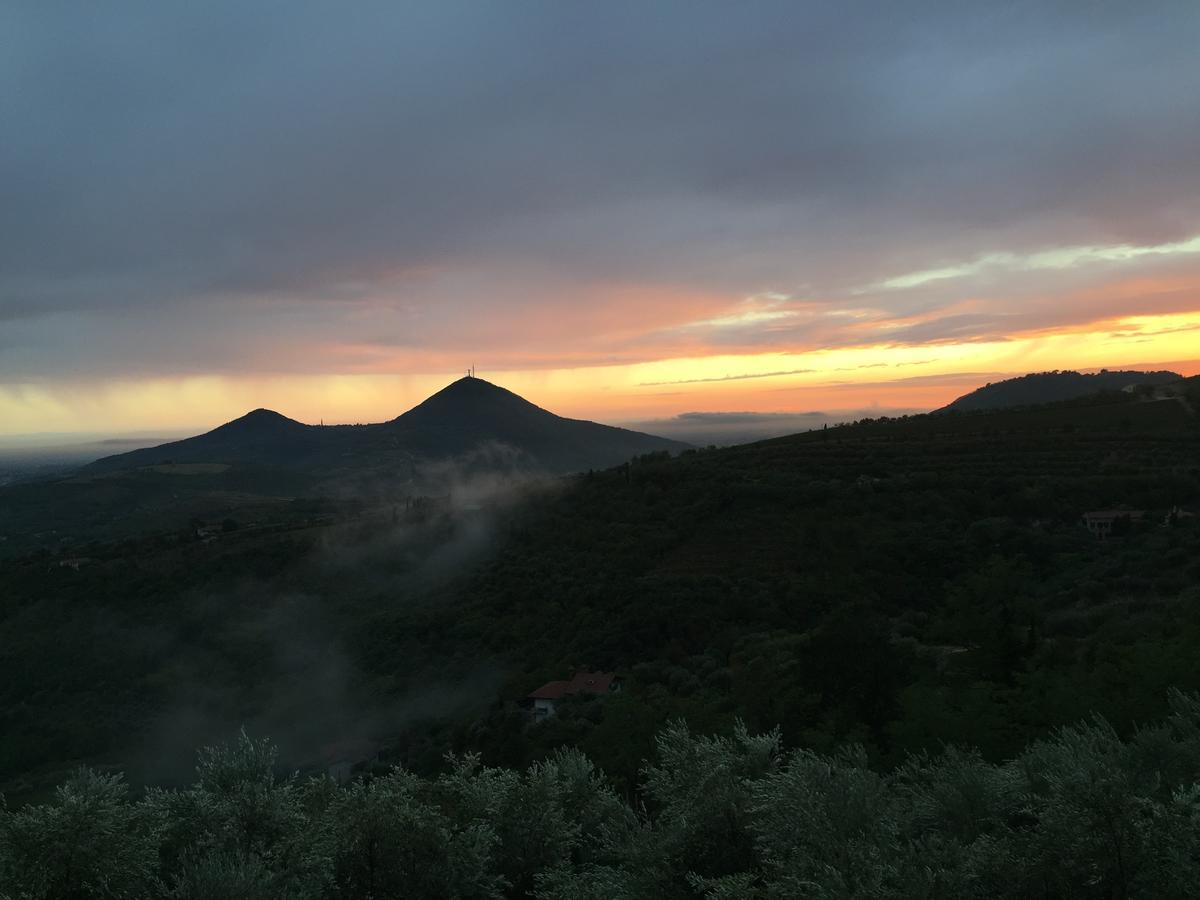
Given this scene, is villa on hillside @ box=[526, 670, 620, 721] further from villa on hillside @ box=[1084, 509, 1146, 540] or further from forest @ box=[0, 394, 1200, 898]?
villa on hillside @ box=[1084, 509, 1146, 540]

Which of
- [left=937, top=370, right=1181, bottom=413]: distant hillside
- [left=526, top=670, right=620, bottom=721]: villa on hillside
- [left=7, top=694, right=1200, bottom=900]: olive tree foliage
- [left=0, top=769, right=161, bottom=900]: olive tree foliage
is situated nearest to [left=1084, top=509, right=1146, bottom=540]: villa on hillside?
[left=526, top=670, right=620, bottom=721]: villa on hillside

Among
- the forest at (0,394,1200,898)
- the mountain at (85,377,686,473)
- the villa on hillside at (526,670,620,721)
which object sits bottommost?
the villa on hillside at (526,670,620,721)

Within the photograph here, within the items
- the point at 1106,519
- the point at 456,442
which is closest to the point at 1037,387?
the point at 1106,519

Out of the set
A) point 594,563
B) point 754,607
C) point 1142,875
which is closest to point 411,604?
point 594,563

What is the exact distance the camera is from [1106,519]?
30625mm

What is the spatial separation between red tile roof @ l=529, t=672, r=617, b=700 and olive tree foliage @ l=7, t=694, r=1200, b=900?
12926mm

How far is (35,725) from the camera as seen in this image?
32.4 meters

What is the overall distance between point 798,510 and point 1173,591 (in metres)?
16.0

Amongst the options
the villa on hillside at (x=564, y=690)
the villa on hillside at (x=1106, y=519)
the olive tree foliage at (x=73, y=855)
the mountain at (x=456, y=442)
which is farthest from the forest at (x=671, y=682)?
the mountain at (x=456, y=442)

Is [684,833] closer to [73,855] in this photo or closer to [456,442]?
[73,855]

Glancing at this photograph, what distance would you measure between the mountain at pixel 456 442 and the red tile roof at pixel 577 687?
9403 centimetres

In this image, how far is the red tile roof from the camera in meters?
25.8

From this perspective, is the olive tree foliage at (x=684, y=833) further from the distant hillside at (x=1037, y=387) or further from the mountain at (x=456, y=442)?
the mountain at (x=456, y=442)

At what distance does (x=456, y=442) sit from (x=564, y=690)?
119 meters
